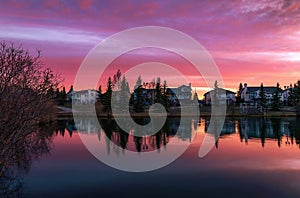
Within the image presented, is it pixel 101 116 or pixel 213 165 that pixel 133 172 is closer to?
pixel 213 165

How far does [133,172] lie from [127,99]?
5944 centimetres

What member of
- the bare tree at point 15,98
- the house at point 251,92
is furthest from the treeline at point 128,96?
the bare tree at point 15,98

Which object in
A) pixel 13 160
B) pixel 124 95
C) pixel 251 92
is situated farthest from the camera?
pixel 251 92

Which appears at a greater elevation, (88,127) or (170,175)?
(88,127)

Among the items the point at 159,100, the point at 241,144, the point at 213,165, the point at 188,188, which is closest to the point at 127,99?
the point at 159,100

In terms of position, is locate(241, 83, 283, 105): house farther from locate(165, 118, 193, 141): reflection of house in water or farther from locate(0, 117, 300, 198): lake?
locate(0, 117, 300, 198): lake

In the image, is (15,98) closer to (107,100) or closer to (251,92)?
(107,100)

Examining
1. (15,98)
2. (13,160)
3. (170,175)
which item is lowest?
(170,175)

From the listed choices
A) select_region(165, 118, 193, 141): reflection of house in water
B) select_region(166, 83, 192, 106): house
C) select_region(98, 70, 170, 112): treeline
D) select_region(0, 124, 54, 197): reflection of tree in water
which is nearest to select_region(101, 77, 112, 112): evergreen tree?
select_region(98, 70, 170, 112): treeline

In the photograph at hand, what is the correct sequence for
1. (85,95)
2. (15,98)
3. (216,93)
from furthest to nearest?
1. (85,95)
2. (216,93)
3. (15,98)

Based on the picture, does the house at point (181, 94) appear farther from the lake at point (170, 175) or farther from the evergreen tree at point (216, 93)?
the lake at point (170, 175)

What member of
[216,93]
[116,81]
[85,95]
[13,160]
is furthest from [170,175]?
[85,95]

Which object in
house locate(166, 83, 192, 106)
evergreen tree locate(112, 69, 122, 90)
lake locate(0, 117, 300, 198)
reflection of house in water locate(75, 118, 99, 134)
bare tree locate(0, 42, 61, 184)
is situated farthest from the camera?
house locate(166, 83, 192, 106)

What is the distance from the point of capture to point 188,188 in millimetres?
15055
